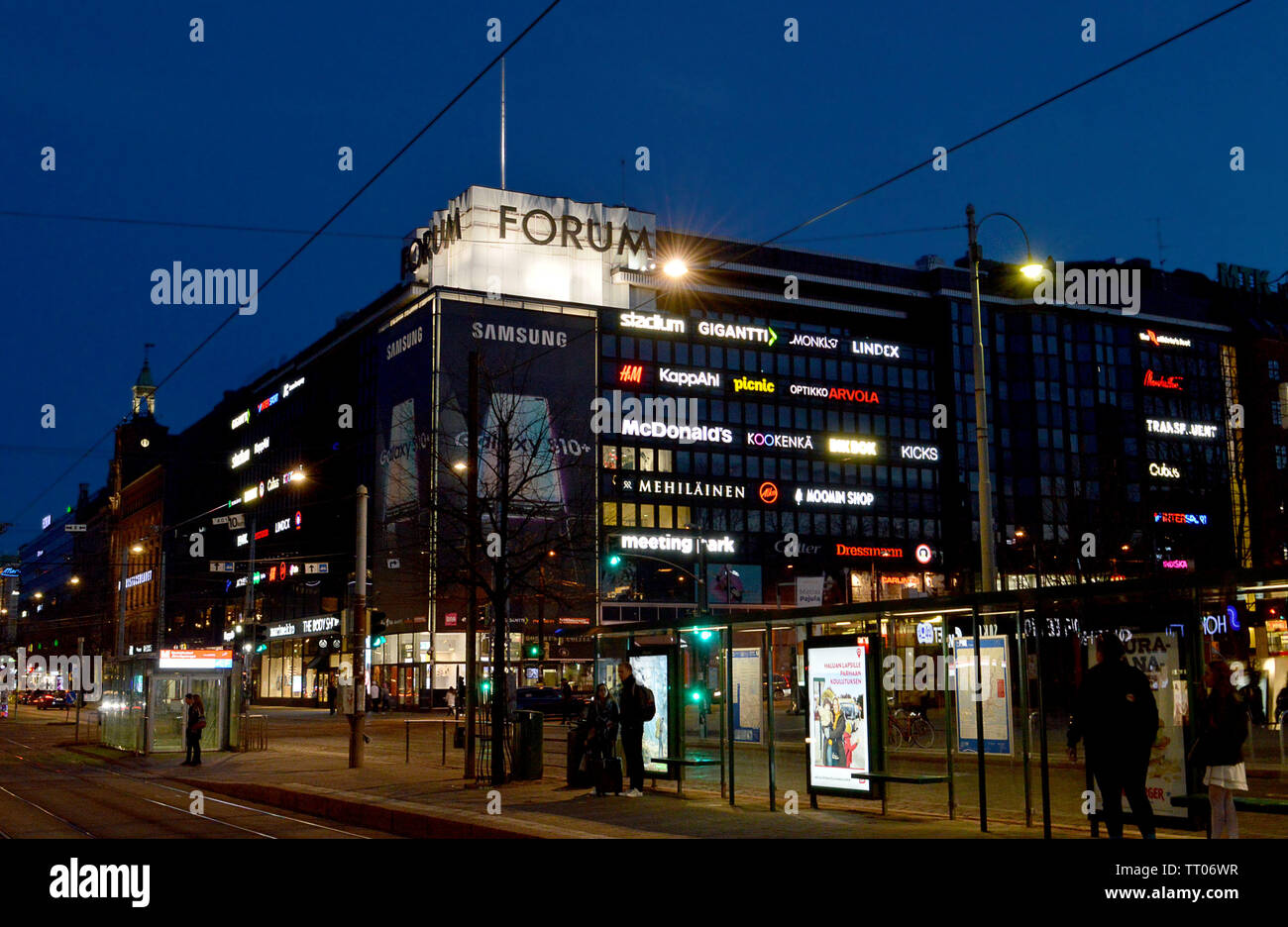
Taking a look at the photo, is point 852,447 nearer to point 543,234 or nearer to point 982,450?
point 543,234

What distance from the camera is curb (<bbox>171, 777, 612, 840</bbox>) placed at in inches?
571

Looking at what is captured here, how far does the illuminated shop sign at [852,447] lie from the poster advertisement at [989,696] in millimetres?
75908

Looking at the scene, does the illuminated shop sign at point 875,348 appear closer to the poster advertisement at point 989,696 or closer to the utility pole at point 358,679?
the utility pole at point 358,679

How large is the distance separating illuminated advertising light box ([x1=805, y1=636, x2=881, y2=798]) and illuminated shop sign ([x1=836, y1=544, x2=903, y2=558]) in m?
76.0

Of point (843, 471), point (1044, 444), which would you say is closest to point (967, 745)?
point (843, 471)

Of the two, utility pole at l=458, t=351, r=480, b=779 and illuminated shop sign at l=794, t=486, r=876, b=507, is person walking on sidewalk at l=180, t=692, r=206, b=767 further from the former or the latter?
illuminated shop sign at l=794, t=486, r=876, b=507

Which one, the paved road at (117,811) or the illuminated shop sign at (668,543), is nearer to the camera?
the paved road at (117,811)

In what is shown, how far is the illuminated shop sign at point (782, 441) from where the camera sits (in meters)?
91.1

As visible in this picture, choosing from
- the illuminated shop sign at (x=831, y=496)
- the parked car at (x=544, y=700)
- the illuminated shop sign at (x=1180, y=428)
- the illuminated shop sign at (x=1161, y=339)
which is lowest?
the parked car at (x=544, y=700)

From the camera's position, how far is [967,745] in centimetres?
1697

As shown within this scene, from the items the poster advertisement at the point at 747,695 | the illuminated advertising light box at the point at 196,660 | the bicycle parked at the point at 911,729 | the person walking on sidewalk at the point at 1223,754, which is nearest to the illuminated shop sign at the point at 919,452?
the bicycle parked at the point at 911,729

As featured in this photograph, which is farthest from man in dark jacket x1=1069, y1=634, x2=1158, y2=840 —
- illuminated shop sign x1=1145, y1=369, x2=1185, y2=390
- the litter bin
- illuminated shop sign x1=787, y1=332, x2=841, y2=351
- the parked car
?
illuminated shop sign x1=1145, y1=369, x2=1185, y2=390
